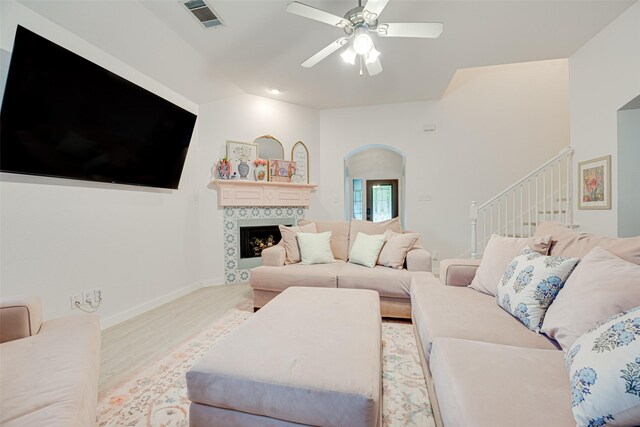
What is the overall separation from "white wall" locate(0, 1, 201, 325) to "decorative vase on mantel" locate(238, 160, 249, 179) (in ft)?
2.32

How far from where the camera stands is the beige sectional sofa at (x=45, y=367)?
0.79 metres

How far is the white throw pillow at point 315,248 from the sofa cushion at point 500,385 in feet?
5.84

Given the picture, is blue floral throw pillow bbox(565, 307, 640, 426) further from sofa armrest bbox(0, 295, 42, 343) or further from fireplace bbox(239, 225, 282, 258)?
fireplace bbox(239, 225, 282, 258)

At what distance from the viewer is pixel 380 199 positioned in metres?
7.42

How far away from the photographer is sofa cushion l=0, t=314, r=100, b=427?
0.78 metres

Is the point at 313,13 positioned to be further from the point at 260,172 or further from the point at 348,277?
A: the point at 260,172

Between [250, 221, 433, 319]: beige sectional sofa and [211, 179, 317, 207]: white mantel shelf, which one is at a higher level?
[211, 179, 317, 207]: white mantel shelf

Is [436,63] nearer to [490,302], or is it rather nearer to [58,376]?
[490,302]

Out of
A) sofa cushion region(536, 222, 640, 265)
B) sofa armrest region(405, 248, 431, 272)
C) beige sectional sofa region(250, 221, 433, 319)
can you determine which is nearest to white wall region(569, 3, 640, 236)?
sofa cushion region(536, 222, 640, 265)

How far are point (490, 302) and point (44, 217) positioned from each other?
3.04 metres

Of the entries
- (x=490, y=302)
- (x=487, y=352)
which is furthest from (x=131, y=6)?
(x=490, y=302)

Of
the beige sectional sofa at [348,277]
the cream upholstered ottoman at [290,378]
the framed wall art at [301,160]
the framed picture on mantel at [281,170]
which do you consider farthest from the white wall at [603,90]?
the framed picture on mantel at [281,170]

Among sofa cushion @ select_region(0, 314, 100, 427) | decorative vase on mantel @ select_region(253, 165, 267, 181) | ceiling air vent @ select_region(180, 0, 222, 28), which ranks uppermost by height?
ceiling air vent @ select_region(180, 0, 222, 28)

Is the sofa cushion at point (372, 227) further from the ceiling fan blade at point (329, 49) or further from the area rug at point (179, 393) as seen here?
the ceiling fan blade at point (329, 49)
